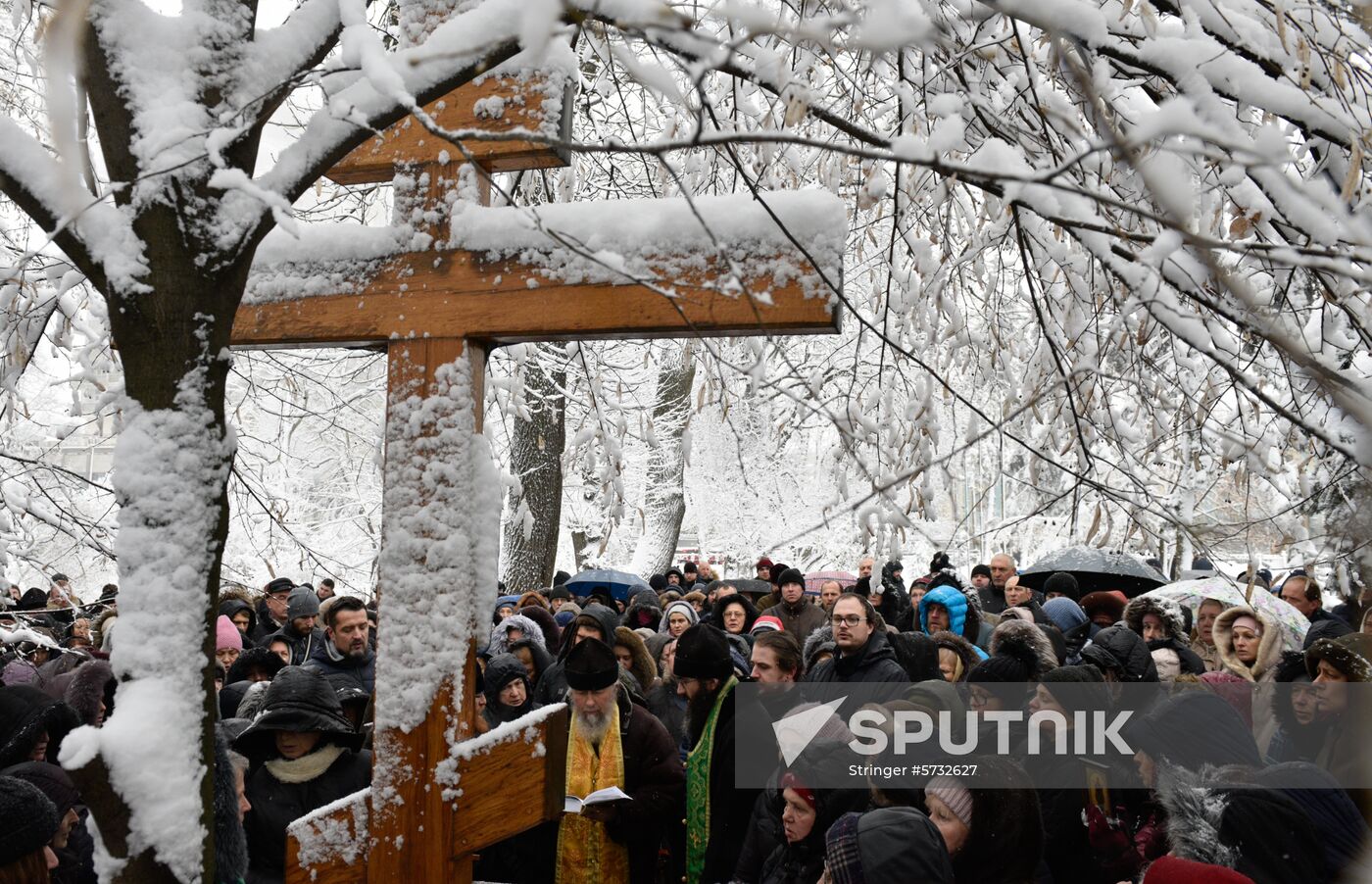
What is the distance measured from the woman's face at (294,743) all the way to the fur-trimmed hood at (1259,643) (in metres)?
3.90

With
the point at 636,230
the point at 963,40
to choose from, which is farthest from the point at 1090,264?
the point at 636,230

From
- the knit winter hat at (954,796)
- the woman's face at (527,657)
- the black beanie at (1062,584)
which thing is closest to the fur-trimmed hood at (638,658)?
the woman's face at (527,657)

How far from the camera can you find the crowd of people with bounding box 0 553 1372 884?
232cm

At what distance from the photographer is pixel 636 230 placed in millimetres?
2088

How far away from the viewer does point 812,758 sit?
3.12 meters

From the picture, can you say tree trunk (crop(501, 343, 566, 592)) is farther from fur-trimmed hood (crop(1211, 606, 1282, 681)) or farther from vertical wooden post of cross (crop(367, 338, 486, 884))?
vertical wooden post of cross (crop(367, 338, 486, 884))

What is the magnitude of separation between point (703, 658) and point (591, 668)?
0.43 m

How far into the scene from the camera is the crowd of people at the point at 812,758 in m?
2.32

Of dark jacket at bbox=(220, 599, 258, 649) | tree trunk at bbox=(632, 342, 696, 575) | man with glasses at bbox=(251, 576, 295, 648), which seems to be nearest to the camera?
dark jacket at bbox=(220, 599, 258, 649)

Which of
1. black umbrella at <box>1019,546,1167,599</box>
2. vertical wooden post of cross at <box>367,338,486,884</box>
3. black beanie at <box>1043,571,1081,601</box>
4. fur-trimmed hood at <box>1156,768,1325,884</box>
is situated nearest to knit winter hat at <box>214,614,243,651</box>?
vertical wooden post of cross at <box>367,338,486,884</box>

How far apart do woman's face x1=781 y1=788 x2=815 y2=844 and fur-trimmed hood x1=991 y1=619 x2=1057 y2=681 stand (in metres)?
1.37

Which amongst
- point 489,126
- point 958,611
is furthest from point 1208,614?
point 489,126

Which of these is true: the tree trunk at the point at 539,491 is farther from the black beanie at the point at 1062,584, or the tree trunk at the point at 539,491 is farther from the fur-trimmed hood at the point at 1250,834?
the fur-trimmed hood at the point at 1250,834

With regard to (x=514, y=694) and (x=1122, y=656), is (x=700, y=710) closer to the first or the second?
(x=514, y=694)
